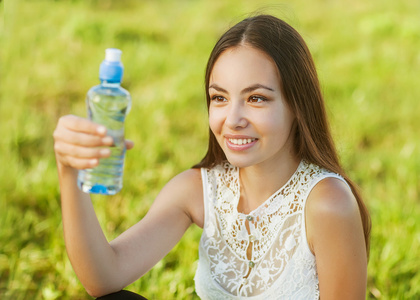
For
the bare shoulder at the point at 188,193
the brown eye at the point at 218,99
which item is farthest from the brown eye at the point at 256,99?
the bare shoulder at the point at 188,193

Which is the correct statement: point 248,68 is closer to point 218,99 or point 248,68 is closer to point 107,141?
point 218,99

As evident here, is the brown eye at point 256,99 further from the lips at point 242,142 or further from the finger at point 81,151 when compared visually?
the finger at point 81,151

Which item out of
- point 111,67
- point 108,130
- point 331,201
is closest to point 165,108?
point 331,201

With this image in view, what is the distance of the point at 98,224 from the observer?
197 cm

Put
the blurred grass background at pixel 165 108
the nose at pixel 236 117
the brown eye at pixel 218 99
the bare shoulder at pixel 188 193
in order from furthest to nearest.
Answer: the blurred grass background at pixel 165 108 < the bare shoulder at pixel 188 193 < the brown eye at pixel 218 99 < the nose at pixel 236 117

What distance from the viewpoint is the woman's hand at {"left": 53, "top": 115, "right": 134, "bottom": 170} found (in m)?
1.52

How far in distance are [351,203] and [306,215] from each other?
169 millimetres

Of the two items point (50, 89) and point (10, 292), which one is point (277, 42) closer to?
point (10, 292)

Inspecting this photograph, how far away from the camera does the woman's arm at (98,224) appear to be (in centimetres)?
155

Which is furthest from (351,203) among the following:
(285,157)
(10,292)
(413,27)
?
(413,27)

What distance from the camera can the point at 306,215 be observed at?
7.18ft

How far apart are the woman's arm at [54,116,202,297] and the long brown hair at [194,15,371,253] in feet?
1.59

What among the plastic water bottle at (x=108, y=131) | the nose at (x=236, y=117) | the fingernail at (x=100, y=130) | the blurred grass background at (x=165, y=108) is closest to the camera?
the fingernail at (x=100, y=130)

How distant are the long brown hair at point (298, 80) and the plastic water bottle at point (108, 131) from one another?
57 cm
